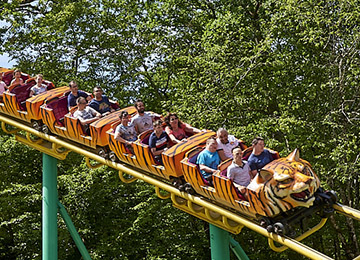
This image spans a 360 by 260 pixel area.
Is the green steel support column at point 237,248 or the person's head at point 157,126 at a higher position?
the person's head at point 157,126

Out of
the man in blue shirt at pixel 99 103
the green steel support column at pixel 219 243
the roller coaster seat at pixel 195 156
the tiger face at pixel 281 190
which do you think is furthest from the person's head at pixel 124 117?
the tiger face at pixel 281 190

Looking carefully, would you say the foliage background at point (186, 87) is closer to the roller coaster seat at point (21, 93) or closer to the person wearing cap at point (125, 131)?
the roller coaster seat at point (21, 93)

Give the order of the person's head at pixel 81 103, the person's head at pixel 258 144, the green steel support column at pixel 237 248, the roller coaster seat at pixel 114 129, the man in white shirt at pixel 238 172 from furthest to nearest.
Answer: the person's head at pixel 81 103 → the green steel support column at pixel 237 248 → the roller coaster seat at pixel 114 129 → the person's head at pixel 258 144 → the man in white shirt at pixel 238 172

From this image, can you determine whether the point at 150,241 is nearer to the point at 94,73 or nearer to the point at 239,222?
the point at 94,73

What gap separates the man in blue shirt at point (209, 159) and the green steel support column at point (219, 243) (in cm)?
85

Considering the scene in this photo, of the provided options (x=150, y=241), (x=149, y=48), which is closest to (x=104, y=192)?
(x=150, y=241)

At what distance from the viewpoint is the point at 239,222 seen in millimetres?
5555

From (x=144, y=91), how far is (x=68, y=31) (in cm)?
232

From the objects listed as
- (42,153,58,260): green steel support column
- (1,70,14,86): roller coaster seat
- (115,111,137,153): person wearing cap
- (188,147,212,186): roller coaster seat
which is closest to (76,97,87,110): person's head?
(115,111,137,153): person wearing cap

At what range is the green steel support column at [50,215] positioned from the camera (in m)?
8.00

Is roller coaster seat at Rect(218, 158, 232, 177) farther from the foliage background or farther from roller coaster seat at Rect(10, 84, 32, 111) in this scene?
roller coaster seat at Rect(10, 84, 32, 111)

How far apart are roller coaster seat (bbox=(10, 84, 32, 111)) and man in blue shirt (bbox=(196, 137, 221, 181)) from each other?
143 inches

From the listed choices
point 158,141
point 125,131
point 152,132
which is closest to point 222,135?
point 158,141

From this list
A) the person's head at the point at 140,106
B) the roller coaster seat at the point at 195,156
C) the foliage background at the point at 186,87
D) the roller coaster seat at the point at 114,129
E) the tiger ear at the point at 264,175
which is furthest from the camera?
the foliage background at the point at 186,87
